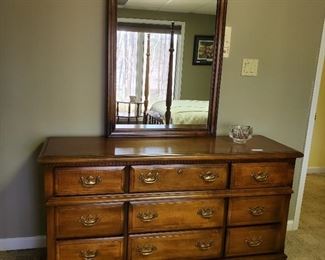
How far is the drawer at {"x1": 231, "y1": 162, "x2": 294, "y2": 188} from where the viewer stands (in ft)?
6.88

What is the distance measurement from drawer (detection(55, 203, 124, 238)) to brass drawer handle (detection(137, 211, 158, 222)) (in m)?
0.11

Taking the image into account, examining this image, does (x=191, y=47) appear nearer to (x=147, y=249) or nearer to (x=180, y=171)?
(x=180, y=171)

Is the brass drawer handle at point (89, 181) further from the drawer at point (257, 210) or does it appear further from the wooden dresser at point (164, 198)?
the drawer at point (257, 210)

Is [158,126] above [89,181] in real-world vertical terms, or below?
above

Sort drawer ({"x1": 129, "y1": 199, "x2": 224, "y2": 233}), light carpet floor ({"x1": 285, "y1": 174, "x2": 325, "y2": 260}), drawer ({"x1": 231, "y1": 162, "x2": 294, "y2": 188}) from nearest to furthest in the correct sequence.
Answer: drawer ({"x1": 129, "y1": 199, "x2": 224, "y2": 233})
drawer ({"x1": 231, "y1": 162, "x2": 294, "y2": 188})
light carpet floor ({"x1": 285, "y1": 174, "x2": 325, "y2": 260})

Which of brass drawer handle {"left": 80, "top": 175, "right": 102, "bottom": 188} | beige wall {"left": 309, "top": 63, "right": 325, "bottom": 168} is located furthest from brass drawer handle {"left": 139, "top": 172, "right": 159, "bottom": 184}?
beige wall {"left": 309, "top": 63, "right": 325, "bottom": 168}

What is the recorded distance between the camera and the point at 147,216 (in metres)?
2.00

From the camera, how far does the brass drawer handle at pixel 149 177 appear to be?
195 centimetres

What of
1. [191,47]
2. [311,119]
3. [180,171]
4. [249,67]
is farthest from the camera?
[311,119]

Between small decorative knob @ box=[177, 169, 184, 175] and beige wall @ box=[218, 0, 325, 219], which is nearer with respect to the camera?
small decorative knob @ box=[177, 169, 184, 175]

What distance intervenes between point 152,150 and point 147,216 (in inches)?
14.9

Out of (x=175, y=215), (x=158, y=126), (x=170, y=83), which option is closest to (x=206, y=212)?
(x=175, y=215)

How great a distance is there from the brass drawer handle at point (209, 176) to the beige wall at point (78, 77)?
0.57m

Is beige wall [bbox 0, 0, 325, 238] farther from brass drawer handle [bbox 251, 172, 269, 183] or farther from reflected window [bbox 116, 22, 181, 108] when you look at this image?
brass drawer handle [bbox 251, 172, 269, 183]
